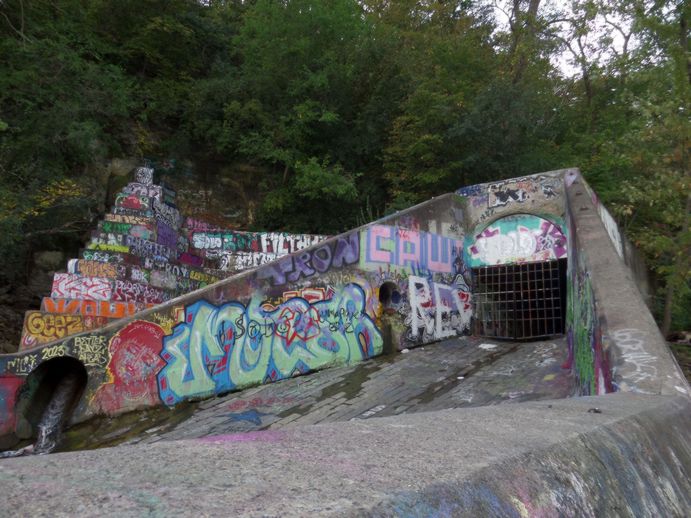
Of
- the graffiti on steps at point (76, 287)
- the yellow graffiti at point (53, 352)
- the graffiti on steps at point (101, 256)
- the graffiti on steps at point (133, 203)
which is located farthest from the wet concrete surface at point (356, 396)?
the graffiti on steps at point (133, 203)

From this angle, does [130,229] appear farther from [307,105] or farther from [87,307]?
[307,105]

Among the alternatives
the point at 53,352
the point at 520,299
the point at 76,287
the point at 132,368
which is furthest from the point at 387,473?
the point at 76,287

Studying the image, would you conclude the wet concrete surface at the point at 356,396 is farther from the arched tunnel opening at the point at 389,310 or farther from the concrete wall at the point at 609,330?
the concrete wall at the point at 609,330

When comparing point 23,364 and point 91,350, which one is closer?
point 23,364

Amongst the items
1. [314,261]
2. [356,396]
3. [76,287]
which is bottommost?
[356,396]

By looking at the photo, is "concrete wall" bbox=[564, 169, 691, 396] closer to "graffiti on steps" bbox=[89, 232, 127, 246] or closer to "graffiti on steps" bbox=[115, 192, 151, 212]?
"graffiti on steps" bbox=[89, 232, 127, 246]

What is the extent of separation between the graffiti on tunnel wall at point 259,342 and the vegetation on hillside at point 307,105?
6.15 m

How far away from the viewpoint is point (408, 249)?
1030cm

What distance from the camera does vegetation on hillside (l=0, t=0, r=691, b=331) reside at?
1316cm

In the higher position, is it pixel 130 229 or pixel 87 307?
pixel 130 229

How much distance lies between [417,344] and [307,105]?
1042 cm

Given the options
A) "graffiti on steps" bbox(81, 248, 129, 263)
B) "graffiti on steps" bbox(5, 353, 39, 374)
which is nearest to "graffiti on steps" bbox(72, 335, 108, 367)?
"graffiti on steps" bbox(5, 353, 39, 374)

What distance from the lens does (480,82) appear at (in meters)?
17.9

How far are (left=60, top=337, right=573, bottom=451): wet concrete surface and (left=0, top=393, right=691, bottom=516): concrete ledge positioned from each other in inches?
177
